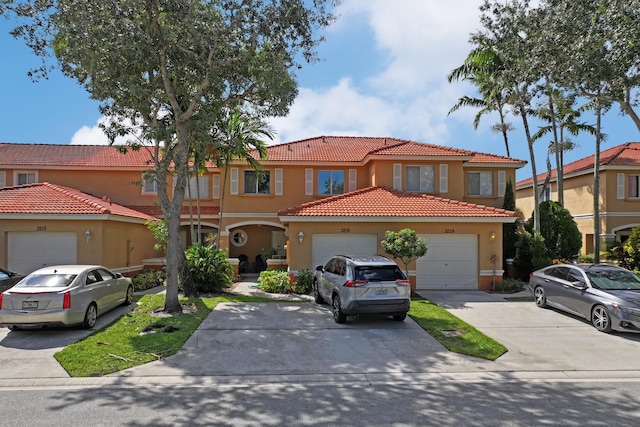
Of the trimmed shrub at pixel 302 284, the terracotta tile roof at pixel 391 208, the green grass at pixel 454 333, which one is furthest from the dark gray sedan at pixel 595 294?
the trimmed shrub at pixel 302 284

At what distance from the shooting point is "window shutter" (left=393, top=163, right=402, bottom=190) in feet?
63.3

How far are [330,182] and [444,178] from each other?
5660 millimetres

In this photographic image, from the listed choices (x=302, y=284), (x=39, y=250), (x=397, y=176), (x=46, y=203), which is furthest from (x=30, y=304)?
(x=397, y=176)

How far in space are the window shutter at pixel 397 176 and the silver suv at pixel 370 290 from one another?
30.9 ft

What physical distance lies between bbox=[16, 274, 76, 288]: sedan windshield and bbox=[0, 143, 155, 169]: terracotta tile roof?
40.5ft

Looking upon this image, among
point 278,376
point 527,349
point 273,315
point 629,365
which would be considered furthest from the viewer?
point 273,315

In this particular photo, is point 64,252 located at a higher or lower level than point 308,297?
higher

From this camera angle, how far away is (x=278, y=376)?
273 inches

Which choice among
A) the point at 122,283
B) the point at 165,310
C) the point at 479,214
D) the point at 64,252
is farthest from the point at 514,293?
the point at 64,252

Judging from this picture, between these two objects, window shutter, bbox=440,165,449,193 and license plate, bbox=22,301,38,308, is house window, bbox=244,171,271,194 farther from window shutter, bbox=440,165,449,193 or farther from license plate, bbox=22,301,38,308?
license plate, bbox=22,301,38,308

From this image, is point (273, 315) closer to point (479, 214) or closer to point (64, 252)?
point (479, 214)

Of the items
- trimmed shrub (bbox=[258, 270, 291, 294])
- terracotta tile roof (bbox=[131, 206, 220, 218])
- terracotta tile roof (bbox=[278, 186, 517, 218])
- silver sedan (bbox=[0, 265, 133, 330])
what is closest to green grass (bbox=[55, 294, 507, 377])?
silver sedan (bbox=[0, 265, 133, 330])

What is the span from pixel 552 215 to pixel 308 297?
43.7ft

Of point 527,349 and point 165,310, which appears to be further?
point 165,310
